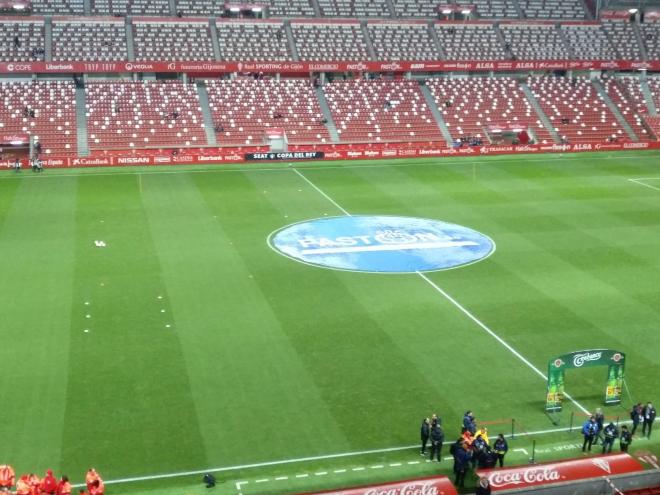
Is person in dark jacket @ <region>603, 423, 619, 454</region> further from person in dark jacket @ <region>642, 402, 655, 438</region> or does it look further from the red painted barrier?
the red painted barrier

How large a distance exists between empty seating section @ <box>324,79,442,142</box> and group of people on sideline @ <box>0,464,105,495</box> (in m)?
54.8

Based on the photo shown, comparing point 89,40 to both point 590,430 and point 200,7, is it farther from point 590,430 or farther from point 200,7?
point 590,430

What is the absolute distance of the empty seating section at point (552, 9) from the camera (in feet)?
288

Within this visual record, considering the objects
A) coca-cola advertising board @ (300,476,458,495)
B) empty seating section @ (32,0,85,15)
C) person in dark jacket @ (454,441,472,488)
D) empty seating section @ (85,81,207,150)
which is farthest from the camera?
empty seating section @ (32,0,85,15)

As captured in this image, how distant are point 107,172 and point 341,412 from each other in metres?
41.3

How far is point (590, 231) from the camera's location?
42.4 meters

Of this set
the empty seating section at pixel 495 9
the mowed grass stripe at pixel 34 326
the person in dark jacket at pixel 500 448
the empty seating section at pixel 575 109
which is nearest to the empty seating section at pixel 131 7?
the empty seating section at pixel 495 9

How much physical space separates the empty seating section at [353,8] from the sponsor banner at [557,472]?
2734 inches

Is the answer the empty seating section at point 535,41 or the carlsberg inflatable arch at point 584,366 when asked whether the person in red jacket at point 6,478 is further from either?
the empty seating section at point 535,41

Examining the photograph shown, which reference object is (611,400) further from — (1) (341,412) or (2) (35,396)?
(2) (35,396)

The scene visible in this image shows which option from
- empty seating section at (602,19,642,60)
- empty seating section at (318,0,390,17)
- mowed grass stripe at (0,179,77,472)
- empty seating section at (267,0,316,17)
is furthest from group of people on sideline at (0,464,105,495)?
empty seating section at (602,19,642,60)

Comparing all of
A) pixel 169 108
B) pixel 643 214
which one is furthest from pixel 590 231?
pixel 169 108

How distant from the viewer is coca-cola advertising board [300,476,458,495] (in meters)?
17.7

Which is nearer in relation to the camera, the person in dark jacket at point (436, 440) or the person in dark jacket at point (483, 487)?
the person in dark jacket at point (483, 487)
